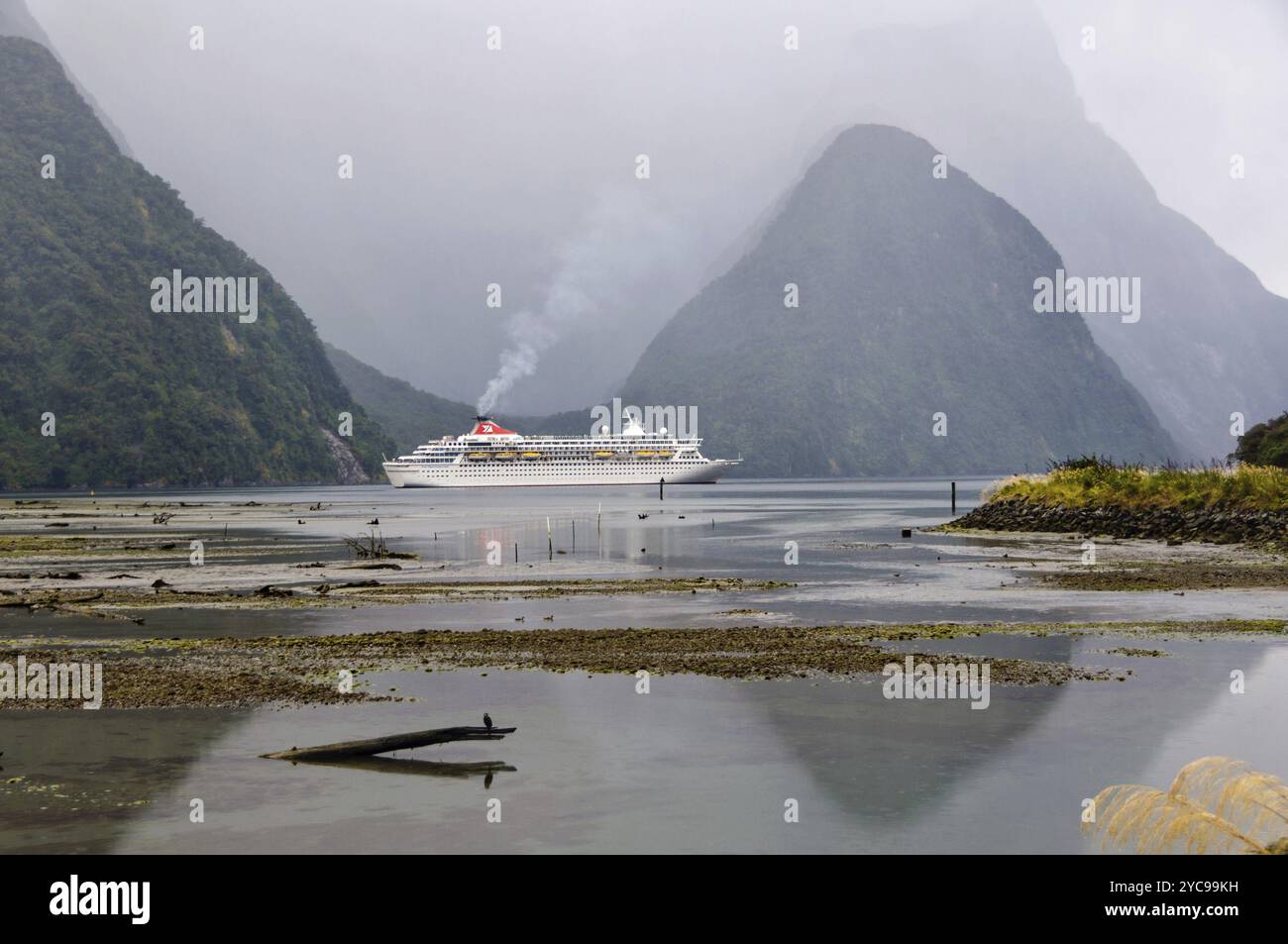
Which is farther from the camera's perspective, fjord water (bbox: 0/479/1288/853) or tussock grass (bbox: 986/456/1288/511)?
tussock grass (bbox: 986/456/1288/511)

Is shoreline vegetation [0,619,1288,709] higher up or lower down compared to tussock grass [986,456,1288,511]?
lower down

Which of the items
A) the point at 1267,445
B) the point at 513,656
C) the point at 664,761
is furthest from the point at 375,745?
the point at 1267,445

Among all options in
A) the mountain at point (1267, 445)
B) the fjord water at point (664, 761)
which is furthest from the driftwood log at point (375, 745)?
the mountain at point (1267, 445)

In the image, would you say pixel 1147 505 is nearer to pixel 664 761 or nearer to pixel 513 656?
pixel 513 656

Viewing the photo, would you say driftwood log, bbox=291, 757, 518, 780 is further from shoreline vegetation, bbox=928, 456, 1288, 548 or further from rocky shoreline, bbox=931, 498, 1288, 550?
rocky shoreline, bbox=931, 498, 1288, 550

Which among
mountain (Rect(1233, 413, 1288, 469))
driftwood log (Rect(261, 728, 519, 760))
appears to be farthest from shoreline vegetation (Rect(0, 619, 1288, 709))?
mountain (Rect(1233, 413, 1288, 469))
